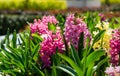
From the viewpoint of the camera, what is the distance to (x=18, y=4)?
21.5 meters

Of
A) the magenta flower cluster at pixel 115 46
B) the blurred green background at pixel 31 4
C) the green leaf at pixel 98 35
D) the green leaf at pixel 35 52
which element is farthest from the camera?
the blurred green background at pixel 31 4

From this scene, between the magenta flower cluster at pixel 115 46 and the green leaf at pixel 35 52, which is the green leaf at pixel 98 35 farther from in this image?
the green leaf at pixel 35 52

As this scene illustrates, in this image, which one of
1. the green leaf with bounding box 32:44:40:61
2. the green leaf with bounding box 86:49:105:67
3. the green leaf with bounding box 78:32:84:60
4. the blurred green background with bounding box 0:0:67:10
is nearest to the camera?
the green leaf with bounding box 86:49:105:67

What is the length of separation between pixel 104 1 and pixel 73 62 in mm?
30002

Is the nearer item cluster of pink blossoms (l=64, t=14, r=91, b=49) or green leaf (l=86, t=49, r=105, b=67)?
green leaf (l=86, t=49, r=105, b=67)

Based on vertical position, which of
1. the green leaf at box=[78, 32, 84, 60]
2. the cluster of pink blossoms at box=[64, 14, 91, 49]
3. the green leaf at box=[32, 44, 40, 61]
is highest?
the cluster of pink blossoms at box=[64, 14, 91, 49]

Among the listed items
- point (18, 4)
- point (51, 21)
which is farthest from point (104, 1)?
point (51, 21)

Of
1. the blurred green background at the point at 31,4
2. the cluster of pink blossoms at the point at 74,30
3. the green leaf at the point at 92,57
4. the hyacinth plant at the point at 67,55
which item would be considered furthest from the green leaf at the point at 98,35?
the blurred green background at the point at 31,4

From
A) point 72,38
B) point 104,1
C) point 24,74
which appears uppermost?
point 72,38

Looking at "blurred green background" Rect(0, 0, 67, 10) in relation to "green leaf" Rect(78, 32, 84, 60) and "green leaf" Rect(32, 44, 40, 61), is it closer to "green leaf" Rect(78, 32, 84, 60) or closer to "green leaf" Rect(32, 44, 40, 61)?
"green leaf" Rect(32, 44, 40, 61)

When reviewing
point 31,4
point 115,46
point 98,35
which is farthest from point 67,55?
point 31,4

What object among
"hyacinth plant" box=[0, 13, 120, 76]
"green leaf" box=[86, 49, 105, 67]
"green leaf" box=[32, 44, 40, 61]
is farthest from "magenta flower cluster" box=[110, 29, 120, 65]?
"green leaf" box=[32, 44, 40, 61]

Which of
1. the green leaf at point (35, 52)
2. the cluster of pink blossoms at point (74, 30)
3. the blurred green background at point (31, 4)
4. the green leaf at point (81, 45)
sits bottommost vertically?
the blurred green background at point (31, 4)

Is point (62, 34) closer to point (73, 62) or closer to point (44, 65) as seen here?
point (44, 65)
